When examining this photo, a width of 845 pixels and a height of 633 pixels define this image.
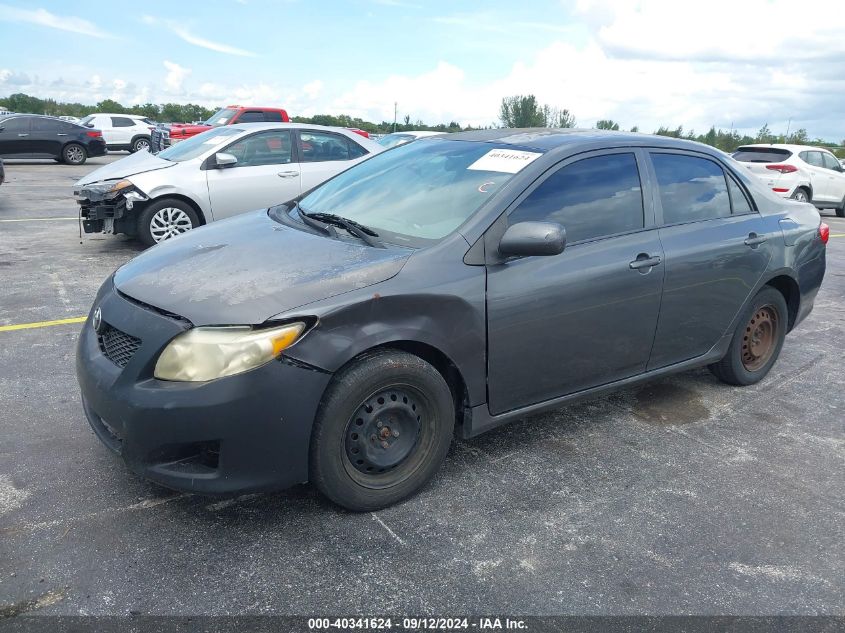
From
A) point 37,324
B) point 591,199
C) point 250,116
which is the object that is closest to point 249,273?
point 591,199

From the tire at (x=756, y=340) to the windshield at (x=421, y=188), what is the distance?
1.92m

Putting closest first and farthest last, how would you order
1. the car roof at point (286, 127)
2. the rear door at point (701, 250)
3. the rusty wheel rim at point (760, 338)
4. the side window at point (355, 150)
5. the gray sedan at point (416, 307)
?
the gray sedan at point (416, 307) < the rear door at point (701, 250) < the rusty wheel rim at point (760, 338) < the car roof at point (286, 127) < the side window at point (355, 150)

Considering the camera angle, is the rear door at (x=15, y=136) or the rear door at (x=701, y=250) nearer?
the rear door at (x=701, y=250)

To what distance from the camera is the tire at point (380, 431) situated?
2.69m

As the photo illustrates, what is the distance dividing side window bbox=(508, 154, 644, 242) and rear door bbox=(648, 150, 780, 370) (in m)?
0.21

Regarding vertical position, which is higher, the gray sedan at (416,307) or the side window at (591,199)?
the side window at (591,199)

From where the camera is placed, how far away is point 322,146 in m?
8.91

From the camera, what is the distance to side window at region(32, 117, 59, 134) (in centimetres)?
2070

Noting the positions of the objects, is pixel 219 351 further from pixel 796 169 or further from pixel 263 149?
pixel 796 169

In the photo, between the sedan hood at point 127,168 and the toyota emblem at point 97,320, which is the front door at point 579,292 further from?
the sedan hood at point 127,168

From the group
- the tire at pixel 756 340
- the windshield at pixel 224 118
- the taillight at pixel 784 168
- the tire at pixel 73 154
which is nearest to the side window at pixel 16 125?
the tire at pixel 73 154

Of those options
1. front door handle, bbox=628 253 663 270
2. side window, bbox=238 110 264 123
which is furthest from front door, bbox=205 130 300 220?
side window, bbox=238 110 264 123

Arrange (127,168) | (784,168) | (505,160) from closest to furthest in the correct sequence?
1. (505,160)
2. (127,168)
3. (784,168)

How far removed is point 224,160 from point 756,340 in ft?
19.3
